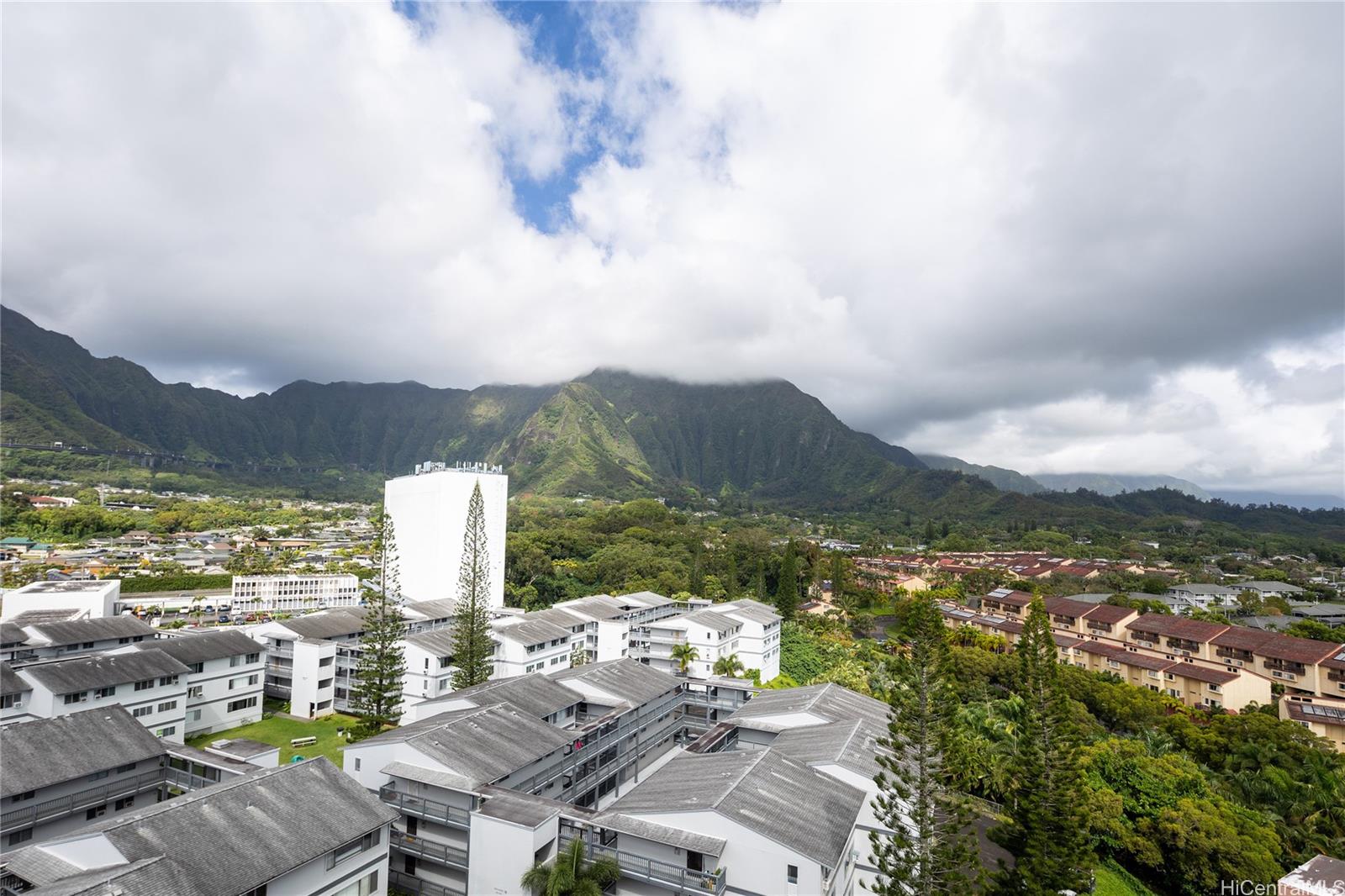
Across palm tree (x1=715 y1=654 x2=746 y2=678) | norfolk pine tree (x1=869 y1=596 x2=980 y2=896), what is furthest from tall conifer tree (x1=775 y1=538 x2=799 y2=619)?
norfolk pine tree (x1=869 y1=596 x2=980 y2=896)

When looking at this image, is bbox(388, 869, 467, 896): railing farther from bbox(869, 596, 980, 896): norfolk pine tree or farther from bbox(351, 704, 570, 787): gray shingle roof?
bbox(869, 596, 980, 896): norfolk pine tree

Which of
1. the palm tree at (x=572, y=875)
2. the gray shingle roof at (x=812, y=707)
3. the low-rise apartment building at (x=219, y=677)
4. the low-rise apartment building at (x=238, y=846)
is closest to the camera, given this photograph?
the low-rise apartment building at (x=238, y=846)

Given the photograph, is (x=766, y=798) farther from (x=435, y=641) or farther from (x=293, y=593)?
(x=293, y=593)

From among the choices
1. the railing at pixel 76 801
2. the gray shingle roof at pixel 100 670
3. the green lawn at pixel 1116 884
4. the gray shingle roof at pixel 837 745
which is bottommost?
the green lawn at pixel 1116 884

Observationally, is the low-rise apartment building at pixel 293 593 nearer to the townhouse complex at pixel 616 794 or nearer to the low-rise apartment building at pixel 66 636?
the low-rise apartment building at pixel 66 636

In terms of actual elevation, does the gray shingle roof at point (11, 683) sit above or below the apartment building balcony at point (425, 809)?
above

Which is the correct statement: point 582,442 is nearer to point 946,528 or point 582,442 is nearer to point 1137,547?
point 946,528

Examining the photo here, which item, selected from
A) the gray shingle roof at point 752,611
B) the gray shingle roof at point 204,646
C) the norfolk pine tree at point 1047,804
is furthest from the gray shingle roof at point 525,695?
the gray shingle roof at point 752,611
